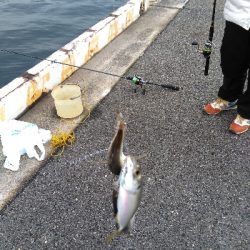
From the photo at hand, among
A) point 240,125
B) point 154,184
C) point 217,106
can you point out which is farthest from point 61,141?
point 240,125

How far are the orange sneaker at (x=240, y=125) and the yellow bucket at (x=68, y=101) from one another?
88.0 inches

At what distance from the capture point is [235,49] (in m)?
4.47

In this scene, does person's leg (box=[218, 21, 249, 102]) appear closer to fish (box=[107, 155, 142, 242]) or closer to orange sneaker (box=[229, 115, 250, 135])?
orange sneaker (box=[229, 115, 250, 135])

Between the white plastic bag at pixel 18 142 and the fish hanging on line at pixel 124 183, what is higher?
the fish hanging on line at pixel 124 183

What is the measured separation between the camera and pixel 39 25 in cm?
1190

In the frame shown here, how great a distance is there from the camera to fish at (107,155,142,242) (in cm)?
229

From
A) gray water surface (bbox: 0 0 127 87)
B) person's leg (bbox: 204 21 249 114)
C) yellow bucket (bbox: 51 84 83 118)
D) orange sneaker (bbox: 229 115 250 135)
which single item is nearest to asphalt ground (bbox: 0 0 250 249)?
orange sneaker (bbox: 229 115 250 135)

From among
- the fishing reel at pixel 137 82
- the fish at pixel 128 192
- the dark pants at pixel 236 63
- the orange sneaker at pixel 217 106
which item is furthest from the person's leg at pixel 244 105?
the fish at pixel 128 192

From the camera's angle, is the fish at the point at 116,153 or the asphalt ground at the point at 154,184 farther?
the asphalt ground at the point at 154,184

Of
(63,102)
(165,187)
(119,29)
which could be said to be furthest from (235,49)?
(119,29)

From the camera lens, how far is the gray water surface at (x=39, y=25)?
9.67 m

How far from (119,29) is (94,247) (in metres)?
5.89

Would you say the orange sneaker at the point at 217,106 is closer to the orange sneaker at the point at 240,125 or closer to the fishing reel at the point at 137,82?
the orange sneaker at the point at 240,125

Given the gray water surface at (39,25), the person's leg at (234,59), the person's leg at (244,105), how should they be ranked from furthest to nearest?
the gray water surface at (39,25) → the person's leg at (244,105) → the person's leg at (234,59)
